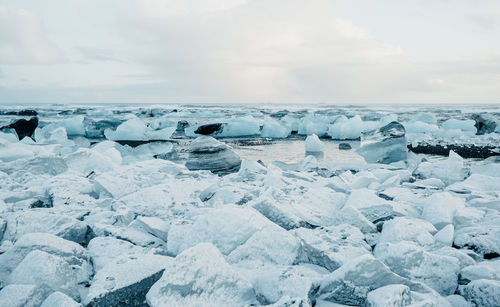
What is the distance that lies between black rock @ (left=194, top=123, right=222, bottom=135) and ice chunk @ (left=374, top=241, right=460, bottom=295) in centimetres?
752

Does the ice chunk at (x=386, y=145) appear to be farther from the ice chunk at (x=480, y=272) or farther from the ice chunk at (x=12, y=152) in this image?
the ice chunk at (x=12, y=152)

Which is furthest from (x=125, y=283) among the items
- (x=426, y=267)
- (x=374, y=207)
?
(x=374, y=207)

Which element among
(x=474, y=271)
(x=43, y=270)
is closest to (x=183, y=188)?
(x=43, y=270)

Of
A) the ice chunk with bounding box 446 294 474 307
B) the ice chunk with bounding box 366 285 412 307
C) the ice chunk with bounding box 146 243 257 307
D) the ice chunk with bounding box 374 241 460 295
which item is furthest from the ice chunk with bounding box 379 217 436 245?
the ice chunk with bounding box 146 243 257 307

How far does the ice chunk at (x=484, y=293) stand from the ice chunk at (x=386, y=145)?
11.4 feet

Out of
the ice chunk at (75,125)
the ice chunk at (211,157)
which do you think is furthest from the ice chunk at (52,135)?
the ice chunk at (211,157)

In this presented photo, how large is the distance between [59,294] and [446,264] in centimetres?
117

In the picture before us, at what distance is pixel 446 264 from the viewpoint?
114cm

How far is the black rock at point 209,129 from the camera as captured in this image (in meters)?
8.51

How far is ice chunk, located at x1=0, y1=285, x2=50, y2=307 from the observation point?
3.12ft

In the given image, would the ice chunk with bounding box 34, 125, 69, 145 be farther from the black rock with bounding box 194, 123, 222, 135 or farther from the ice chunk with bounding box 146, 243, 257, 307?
the ice chunk with bounding box 146, 243, 257, 307

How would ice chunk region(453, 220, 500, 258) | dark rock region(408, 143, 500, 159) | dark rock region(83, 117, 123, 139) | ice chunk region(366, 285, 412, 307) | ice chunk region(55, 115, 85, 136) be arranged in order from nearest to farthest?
ice chunk region(366, 285, 412, 307) < ice chunk region(453, 220, 500, 258) < dark rock region(408, 143, 500, 159) < dark rock region(83, 117, 123, 139) < ice chunk region(55, 115, 85, 136)

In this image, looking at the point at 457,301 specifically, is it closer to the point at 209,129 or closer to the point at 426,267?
the point at 426,267

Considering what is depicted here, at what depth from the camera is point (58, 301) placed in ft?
3.07
